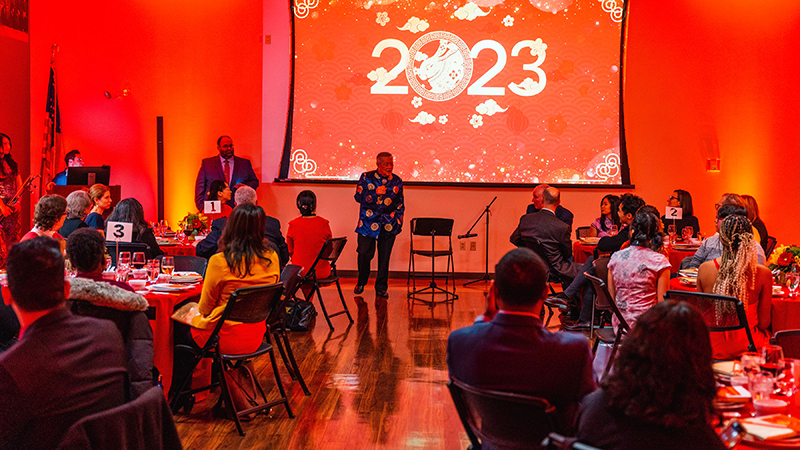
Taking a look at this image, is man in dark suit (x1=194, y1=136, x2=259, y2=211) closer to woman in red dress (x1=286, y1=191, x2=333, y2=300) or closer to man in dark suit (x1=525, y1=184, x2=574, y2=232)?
woman in red dress (x1=286, y1=191, x2=333, y2=300)

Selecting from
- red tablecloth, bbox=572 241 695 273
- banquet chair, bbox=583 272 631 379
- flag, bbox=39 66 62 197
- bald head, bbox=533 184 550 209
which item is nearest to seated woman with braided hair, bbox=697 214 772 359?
banquet chair, bbox=583 272 631 379

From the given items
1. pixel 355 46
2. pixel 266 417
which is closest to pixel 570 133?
pixel 355 46

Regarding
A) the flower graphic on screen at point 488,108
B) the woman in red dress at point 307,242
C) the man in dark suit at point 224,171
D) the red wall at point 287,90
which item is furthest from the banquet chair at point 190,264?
the flower graphic on screen at point 488,108

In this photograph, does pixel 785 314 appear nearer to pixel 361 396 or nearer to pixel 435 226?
pixel 361 396

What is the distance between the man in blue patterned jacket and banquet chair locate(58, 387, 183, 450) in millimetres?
6141

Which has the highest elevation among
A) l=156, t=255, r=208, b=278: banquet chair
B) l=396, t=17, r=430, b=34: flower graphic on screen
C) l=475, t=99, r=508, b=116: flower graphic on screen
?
l=396, t=17, r=430, b=34: flower graphic on screen

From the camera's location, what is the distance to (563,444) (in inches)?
67.6

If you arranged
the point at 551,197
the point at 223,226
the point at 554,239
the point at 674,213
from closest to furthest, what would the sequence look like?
the point at 223,226
the point at 554,239
the point at 551,197
the point at 674,213

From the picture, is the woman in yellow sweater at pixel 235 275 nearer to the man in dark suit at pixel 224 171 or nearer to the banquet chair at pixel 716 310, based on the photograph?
the banquet chair at pixel 716 310

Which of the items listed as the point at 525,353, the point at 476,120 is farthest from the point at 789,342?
the point at 476,120

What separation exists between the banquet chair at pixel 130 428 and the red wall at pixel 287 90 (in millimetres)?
7390

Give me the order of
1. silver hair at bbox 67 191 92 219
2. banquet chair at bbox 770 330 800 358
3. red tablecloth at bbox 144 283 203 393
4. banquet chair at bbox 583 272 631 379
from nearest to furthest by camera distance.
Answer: banquet chair at bbox 770 330 800 358
red tablecloth at bbox 144 283 203 393
banquet chair at bbox 583 272 631 379
silver hair at bbox 67 191 92 219

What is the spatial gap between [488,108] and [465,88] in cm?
41

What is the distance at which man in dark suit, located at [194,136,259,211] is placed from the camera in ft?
30.0
